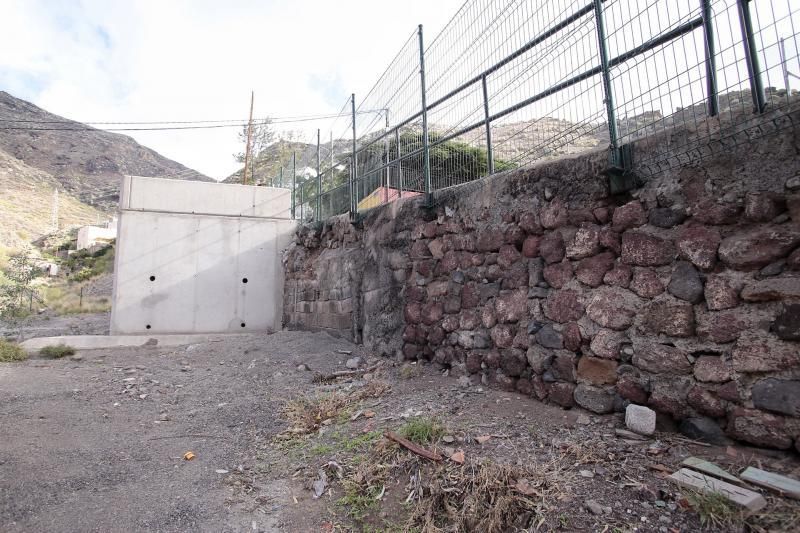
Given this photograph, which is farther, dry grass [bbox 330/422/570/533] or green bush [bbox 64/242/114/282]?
green bush [bbox 64/242/114/282]

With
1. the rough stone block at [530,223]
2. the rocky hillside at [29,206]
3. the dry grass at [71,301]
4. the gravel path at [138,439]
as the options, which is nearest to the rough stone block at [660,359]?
the rough stone block at [530,223]

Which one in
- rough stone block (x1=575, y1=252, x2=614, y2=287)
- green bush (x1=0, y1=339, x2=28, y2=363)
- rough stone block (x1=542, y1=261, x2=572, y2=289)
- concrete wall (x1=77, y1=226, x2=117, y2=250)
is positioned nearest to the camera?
rough stone block (x1=575, y1=252, x2=614, y2=287)

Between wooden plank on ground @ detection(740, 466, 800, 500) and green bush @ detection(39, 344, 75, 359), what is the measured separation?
9.08 m

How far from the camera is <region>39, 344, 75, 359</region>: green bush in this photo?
755 cm

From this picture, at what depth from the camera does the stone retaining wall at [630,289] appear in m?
2.24

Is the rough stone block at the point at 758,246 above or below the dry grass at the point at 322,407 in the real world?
above

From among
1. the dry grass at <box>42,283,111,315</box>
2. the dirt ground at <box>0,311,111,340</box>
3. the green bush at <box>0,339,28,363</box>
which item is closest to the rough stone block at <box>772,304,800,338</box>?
the green bush at <box>0,339,28,363</box>

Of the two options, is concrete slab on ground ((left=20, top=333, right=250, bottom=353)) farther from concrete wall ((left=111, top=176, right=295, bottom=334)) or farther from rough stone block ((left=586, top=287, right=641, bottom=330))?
rough stone block ((left=586, top=287, right=641, bottom=330))

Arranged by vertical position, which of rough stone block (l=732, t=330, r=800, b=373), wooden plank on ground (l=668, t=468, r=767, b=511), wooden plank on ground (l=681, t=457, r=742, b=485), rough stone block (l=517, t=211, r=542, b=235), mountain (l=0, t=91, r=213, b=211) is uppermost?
mountain (l=0, t=91, r=213, b=211)

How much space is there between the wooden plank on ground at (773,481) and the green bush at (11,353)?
9049mm

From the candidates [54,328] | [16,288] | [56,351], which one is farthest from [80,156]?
[56,351]

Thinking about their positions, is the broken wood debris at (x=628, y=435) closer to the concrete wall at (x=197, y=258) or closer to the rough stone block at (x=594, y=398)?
the rough stone block at (x=594, y=398)

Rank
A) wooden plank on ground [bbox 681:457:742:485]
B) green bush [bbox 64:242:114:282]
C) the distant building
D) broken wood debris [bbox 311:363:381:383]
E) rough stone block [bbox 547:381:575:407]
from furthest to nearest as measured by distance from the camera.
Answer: the distant building
green bush [bbox 64:242:114:282]
broken wood debris [bbox 311:363:381:383]
rough stone block [bbox 547:381:575:407]
wooden plank on ground [bbox 681:457:742:485]

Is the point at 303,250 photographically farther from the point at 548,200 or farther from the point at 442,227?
the point at 548,200
